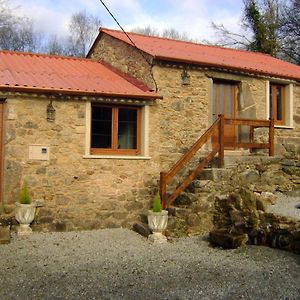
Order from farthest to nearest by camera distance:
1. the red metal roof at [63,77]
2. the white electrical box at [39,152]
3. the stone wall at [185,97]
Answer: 1. the stone wall at [185,97]
2. the red metal roof at [63,77]
3. the white electrical box at [39,152]

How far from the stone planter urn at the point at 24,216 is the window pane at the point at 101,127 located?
6.66ft

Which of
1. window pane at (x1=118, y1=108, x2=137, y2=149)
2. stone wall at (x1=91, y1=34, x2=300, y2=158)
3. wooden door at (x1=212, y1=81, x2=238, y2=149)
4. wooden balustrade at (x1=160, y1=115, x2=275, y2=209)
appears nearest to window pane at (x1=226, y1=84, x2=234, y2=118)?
wooden door at (x1=212, y1=81, x2=238, y2=149)

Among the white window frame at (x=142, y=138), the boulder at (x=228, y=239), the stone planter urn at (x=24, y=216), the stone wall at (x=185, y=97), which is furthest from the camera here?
the stone wall at (x=185, y=97)

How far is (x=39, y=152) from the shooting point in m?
8.69

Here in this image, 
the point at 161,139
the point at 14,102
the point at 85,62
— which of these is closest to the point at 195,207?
the point at 161,139

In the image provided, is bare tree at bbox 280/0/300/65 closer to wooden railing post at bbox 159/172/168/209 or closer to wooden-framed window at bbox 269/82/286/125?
wooden-framed window at bbox 269/82/286/125

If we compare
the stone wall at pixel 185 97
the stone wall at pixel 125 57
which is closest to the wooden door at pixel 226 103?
the stone wall at pixel 185 97

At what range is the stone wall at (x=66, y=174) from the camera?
28.0 feet

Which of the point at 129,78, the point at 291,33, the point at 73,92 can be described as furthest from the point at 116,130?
the point at 291,33

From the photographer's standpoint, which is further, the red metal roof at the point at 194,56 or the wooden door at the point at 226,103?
the wooden door at the point at 226,103

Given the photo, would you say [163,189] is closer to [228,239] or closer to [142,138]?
[142,138]

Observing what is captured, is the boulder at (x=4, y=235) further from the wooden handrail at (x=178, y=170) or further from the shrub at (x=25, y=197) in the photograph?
the wooden handrail at (x=178, y=170)

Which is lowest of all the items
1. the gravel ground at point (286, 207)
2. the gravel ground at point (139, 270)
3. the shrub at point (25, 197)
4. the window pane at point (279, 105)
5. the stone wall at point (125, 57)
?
the gravel ground at point (139, 270)

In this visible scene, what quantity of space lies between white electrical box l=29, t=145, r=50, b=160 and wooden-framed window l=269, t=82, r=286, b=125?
22.0 ft
